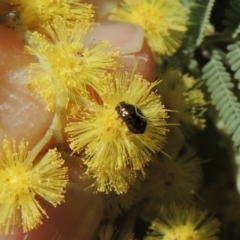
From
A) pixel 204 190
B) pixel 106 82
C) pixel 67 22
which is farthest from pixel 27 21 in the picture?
pixel 204 190

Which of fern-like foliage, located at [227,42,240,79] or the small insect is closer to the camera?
the small insect

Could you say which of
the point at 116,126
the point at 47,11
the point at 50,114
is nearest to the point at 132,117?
the point at 116,126

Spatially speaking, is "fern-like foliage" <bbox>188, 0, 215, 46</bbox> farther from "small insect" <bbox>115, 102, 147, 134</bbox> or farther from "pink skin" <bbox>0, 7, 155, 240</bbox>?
"small insect" <bbox>115, 102, 147, 134</bbox>

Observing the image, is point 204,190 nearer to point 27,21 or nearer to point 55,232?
point 55,232

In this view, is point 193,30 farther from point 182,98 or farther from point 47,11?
point 47,11

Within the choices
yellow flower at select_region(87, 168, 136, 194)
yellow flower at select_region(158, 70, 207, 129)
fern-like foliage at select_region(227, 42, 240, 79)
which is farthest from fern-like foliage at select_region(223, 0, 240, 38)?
yellow flower at select_region(87, 168, 136, 194)

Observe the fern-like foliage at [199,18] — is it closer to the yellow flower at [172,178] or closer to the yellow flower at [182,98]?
the yellow flower at [182,98]
